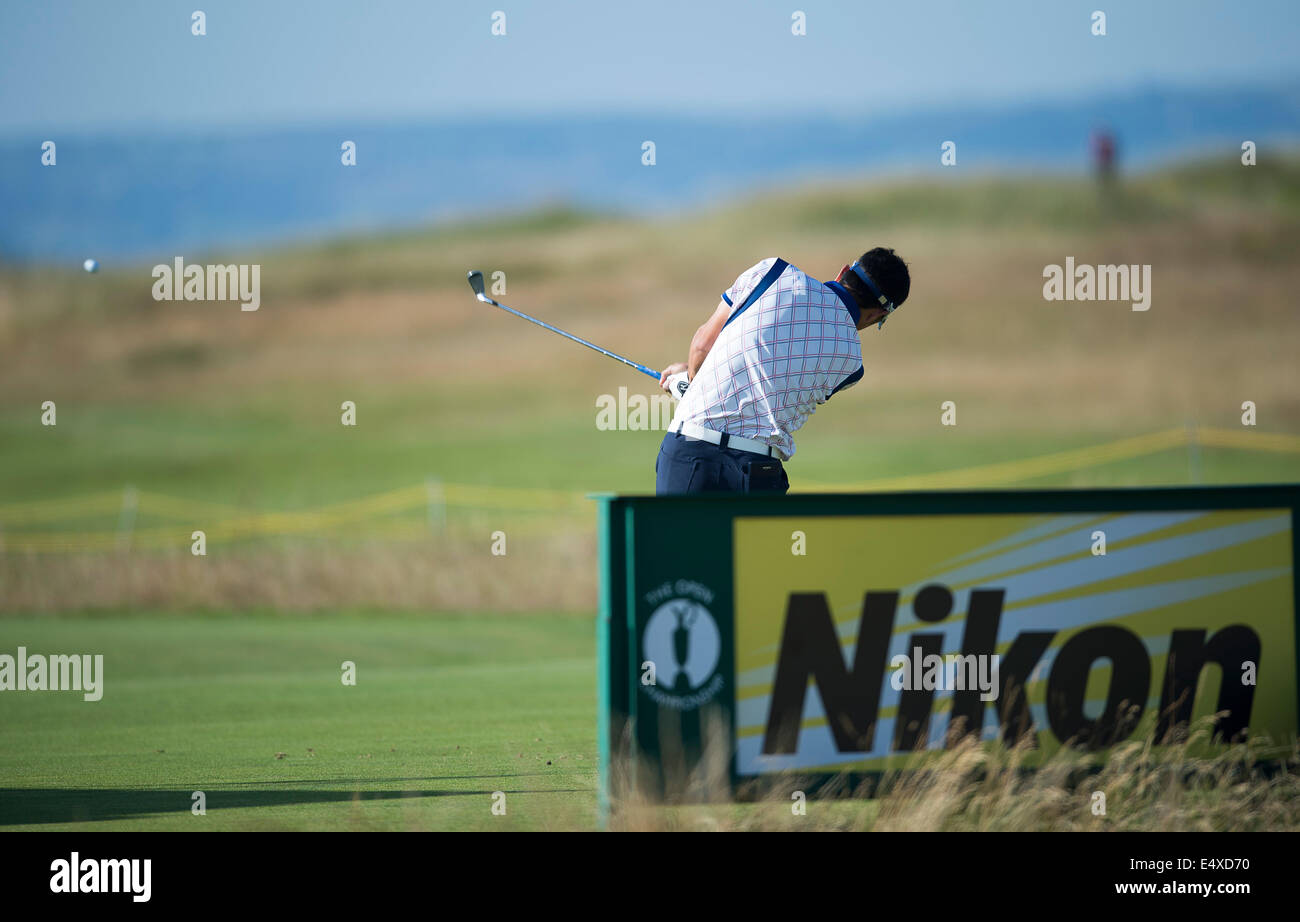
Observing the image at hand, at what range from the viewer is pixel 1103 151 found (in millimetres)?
73188

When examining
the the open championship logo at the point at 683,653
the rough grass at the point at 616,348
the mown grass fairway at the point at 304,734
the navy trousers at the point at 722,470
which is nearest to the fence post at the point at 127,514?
the rough grass at the point at 616,348

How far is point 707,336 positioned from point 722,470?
1.92 feet

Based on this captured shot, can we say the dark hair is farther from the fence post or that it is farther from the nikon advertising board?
the fence post

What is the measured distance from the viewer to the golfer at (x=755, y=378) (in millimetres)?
6578

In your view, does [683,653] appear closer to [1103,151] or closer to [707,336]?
[707,336]

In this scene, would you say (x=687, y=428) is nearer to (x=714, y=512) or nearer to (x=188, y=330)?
(x=714, y=512)

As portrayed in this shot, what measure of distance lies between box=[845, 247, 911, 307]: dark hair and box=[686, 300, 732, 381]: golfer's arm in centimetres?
63

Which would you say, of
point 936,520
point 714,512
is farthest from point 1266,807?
point 714,512

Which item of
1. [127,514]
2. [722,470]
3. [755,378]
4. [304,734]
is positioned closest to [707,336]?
[755,378]

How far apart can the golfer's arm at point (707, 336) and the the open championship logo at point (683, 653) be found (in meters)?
1.35

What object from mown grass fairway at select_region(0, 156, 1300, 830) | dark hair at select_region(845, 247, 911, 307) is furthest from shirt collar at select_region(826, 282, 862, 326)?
mown grass fairway at select_region(0, 156, 1300, 830)

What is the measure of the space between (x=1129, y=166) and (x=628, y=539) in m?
72.6

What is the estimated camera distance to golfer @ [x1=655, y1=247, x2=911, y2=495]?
21.6 ft

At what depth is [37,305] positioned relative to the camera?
6731cm
